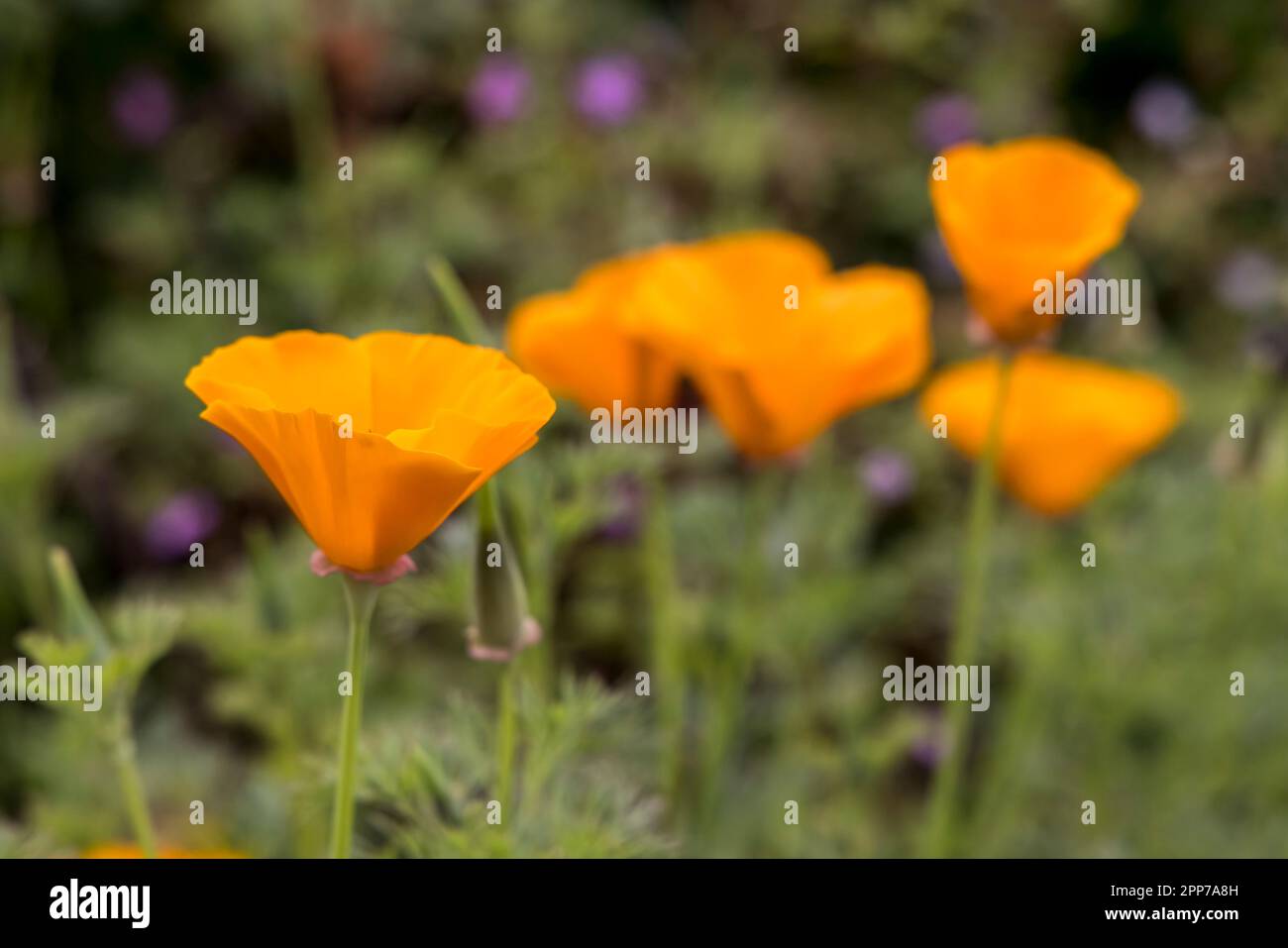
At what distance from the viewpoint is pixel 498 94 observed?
5.75 ft

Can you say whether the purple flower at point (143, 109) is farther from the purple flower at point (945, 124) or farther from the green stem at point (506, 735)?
the green stem at point (506, 735)

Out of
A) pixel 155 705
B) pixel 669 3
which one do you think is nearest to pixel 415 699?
pixel 155 705

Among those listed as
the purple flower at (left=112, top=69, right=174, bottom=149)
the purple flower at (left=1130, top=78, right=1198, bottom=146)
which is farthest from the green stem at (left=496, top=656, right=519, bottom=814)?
the purple flower at (left=1130, top=78, right=1198, bottom=146)

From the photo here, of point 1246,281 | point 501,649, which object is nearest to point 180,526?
→ point 501,649

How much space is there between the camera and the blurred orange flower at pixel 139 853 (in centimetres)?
69

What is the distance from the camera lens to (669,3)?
7.22 ft

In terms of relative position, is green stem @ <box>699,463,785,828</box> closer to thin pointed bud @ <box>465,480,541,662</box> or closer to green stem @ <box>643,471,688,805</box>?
green stem @ <box>643,471,688,805</box>

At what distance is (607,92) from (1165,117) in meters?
0.86

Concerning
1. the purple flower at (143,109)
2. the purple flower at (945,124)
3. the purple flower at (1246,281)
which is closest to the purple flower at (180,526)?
the purple flower at (143,109)

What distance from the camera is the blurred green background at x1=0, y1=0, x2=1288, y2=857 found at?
2.77 ft

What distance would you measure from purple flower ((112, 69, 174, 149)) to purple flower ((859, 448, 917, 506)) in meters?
0.99

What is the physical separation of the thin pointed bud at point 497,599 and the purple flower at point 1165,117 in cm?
175
